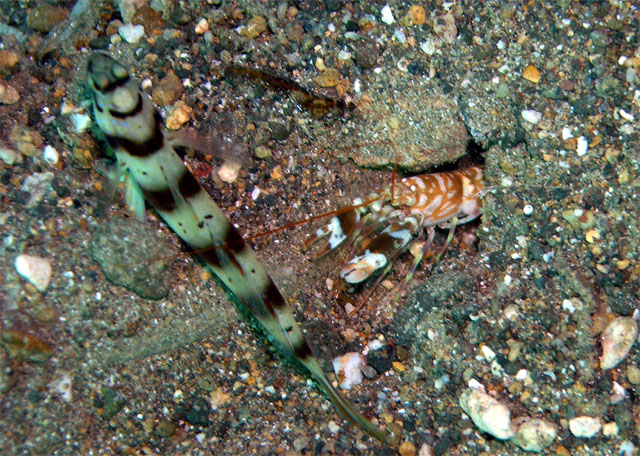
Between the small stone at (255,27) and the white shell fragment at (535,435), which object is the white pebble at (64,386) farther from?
the white shell fragment at (535,435)

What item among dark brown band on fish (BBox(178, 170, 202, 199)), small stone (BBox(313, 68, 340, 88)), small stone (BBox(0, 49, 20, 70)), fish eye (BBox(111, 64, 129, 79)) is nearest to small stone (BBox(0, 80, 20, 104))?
small stone (BBox(0, 49, 20, 70))

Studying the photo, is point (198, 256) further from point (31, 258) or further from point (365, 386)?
point (365, 386)

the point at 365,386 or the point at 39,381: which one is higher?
the point at 39,381

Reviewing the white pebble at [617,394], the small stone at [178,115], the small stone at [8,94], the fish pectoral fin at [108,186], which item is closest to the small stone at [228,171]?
the small stone at [178,115]

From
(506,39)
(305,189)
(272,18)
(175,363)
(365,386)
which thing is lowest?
(365,386)

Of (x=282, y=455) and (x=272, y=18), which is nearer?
(x=282, y=455)

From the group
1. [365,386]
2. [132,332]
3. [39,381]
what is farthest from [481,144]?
[39,381]

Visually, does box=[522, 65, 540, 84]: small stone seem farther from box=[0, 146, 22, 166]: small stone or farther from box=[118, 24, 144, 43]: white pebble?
box=[0, 146, 22, 166]: small stone

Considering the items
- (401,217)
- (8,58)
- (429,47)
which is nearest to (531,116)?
(429,47)
